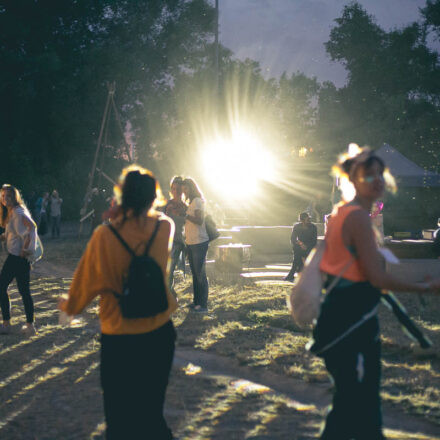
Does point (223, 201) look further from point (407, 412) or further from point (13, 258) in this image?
point (407, 412)

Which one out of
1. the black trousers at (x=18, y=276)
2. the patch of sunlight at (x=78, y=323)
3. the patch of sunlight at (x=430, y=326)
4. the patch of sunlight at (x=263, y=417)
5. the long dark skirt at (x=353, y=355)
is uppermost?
the long dark skirt at (x=353, y=355)

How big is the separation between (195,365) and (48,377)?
140 centimetres

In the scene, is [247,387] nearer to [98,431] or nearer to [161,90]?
[98,431]

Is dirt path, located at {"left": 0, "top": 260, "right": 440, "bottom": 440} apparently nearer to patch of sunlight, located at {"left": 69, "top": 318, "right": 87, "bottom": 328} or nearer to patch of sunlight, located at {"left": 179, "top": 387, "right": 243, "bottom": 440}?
patch of sunlight, located at {"left": 179, "top": 387, "right": 243, "bottom": 440}

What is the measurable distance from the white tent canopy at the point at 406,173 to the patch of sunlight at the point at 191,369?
20.2 metres

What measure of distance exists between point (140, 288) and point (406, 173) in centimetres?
2387

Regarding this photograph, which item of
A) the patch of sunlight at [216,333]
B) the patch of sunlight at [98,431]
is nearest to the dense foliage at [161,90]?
the patch of sunlight at [216,333]

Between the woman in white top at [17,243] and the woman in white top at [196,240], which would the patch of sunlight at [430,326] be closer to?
the woman in white top at [196,240]

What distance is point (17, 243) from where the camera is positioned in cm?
781

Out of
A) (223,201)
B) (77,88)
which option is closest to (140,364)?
(223,201)

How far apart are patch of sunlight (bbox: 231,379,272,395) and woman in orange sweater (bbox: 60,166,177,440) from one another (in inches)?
84.6

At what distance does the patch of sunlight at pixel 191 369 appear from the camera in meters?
6.16

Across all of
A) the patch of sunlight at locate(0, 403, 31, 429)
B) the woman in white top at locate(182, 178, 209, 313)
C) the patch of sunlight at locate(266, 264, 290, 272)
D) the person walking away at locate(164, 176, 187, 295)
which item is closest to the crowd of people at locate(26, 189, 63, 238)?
the patch of sunlight at locate(266, 264, 290, 272)

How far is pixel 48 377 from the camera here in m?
6.01
